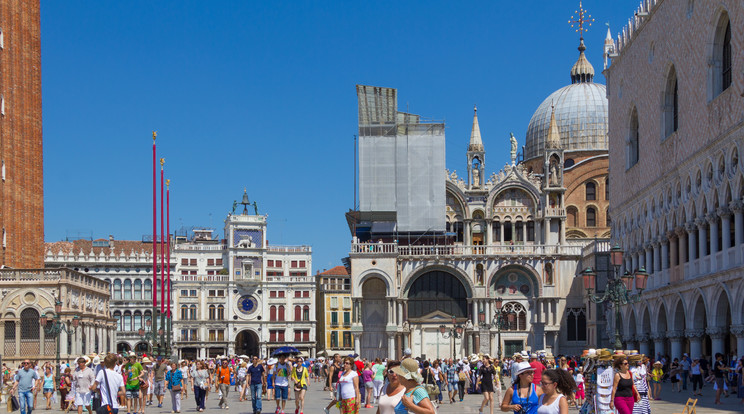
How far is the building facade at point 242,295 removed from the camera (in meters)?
75.4

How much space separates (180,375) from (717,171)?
17995mm

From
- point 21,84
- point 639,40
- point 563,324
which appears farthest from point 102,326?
point 639,40

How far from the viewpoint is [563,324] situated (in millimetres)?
55250

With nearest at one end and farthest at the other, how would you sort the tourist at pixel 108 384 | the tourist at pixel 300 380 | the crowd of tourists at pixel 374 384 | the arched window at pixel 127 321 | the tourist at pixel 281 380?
the crowd of tourists at pixel 374 384 → the tourist at pixel 108 384 → the tourist at pixel 300 380 → the tourist at pixel 281 380 → the arched window at pixel 127 321

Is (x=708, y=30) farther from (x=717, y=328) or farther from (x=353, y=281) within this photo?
(x=353, y=281)

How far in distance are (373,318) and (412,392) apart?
47356mm

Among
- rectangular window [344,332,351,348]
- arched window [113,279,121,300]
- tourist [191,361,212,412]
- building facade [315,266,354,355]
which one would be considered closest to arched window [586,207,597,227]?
building facade [315,266,354,355]

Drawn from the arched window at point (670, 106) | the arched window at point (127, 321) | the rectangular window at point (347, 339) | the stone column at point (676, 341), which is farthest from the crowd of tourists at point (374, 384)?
the arched window at point (127, 321)

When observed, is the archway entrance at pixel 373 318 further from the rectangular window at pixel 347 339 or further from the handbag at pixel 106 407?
the handbag at pixel 106 407

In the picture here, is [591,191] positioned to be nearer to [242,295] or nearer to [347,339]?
[347,339]

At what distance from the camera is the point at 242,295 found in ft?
250

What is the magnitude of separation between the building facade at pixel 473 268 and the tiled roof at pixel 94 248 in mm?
23900

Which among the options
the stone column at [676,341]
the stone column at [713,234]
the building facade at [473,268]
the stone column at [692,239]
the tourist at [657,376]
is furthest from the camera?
the building facade at [473,268]

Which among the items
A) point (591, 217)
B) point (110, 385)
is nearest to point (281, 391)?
point (110, 385)
